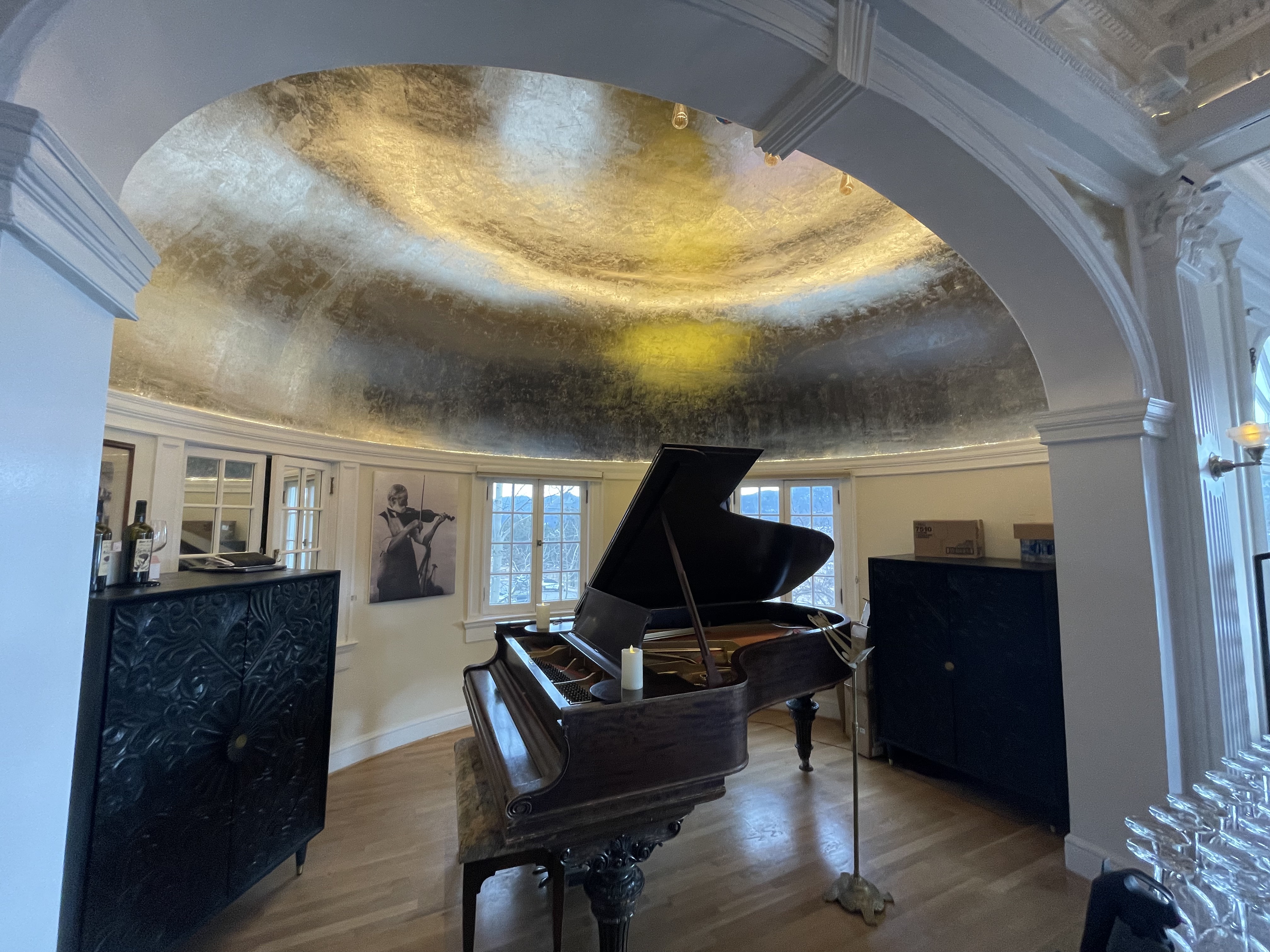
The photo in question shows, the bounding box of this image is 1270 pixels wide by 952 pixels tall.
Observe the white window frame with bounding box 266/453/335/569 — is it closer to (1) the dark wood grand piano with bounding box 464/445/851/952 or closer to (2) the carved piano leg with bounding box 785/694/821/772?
(1) the dark wood grand piano with bounding box 464/445/851/952

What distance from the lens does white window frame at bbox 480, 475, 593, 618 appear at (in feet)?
16.2

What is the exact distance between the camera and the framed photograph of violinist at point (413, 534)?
4293 millimetres

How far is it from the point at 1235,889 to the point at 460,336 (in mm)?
4876

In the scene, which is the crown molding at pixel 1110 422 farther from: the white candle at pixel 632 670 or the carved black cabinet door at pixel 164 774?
the carved black cabinet door at pixel 164 774

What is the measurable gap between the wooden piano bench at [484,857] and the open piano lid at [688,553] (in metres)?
0.73

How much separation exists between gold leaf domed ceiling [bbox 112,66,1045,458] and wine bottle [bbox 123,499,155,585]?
1.09 m

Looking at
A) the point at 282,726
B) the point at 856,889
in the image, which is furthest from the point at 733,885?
the point at 282,726

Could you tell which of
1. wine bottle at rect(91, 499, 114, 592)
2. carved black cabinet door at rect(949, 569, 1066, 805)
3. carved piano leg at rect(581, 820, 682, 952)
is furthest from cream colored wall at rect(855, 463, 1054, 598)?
wine bottle at rect(91, 499, 114, 592)

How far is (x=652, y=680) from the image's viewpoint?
2430 millimetres

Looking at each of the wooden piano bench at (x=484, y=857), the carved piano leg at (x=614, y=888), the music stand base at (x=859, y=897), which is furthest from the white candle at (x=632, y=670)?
the music stand base at (x=859, y=897)

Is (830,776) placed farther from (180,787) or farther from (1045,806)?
(180,787)

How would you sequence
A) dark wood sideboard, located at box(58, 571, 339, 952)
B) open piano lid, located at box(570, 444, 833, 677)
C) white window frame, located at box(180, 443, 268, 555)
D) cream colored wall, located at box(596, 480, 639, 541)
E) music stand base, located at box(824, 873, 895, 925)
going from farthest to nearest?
cream colored wall, located at box(596, 480, 639, 541)
white window frame, located at box(180, 443, 268, 555)
open piano lid, located at box(570, 444, 833, 677)
music stand base, located at box(824, 873, 895, 925)
dark wood sideboard, located at box(58, 571, 339, 952)

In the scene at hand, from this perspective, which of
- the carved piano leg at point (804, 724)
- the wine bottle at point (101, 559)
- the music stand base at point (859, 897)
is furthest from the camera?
the carved piano leg at point (804, 724)

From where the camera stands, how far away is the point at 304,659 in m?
2.61
